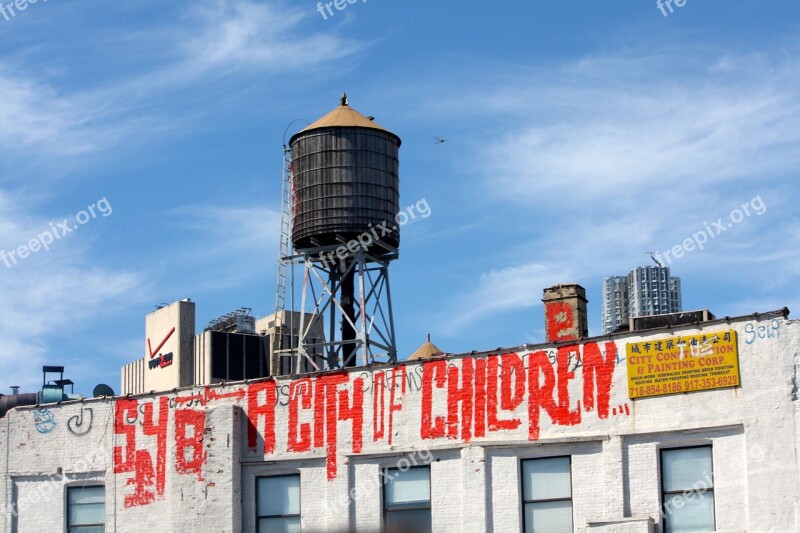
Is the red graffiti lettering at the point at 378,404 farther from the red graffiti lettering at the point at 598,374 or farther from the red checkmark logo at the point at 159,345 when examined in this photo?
the red checkmark logo at the point at 159,345

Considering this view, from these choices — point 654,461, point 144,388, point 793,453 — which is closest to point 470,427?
point 654,461

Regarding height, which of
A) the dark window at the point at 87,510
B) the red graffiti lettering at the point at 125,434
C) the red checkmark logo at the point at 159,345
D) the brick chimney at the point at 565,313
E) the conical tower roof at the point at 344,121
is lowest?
the dark window at the point at 87,510

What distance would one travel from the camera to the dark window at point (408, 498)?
3388 cm

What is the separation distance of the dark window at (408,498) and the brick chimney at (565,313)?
464 cm

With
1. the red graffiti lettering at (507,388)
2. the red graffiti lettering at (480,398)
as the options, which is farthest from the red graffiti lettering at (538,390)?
the red graffiti lettering at (480,398)

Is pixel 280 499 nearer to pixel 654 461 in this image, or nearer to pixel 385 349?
pixel 654 461

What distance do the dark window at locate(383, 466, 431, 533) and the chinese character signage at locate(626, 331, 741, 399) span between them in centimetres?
556

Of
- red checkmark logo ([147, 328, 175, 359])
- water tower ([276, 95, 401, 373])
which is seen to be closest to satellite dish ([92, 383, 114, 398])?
water tower ([276, 95, 401, 373])

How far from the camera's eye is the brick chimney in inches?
1399

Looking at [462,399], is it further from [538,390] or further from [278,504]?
[278,504]

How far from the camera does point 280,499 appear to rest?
36.0 meters

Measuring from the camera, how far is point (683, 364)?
3162 centimetres

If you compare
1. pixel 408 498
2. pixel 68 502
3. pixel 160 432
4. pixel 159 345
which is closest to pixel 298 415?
pixel 408 498

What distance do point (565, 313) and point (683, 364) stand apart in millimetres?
4652
